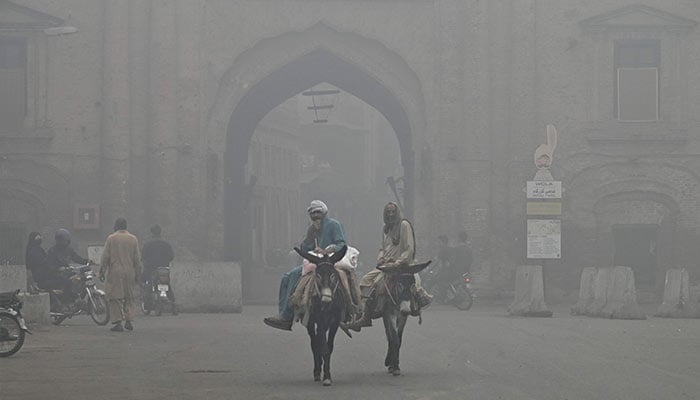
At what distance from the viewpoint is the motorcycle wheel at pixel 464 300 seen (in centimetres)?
2438

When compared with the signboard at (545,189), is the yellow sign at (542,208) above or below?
below

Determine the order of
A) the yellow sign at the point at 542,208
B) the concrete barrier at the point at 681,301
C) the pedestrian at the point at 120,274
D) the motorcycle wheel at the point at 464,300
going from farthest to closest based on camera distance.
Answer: the yellow sign at the point at 542,208 < the motorcycle wheel at the point at 464,300 < the concrete barrier at the point at 681,301 < the pedestrian at the point at 120,274

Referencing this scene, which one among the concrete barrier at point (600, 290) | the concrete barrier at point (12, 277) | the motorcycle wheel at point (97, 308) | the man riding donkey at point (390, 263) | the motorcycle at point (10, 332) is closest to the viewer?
the man riding donkey at point (390, 263)

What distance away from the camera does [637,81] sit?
26.7 meters

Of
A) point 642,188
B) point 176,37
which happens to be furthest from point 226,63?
point 642,188

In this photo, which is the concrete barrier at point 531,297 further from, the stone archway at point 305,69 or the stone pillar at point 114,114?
the stone pillar at point 114,114

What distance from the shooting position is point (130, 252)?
17.4 metres

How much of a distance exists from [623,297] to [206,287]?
7.35 metres

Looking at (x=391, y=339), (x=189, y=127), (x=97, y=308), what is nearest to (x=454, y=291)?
(x=189, y=127)

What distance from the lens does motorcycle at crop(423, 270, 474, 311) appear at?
24.4m

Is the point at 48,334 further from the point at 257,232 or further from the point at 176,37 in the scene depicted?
the point at 257,232

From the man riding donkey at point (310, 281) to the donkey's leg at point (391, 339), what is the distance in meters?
0.61

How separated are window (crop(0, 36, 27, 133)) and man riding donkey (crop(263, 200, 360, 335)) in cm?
1686

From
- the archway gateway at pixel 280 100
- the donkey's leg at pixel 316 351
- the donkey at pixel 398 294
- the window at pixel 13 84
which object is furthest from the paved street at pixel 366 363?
the archway gateway at pixel 280 100
